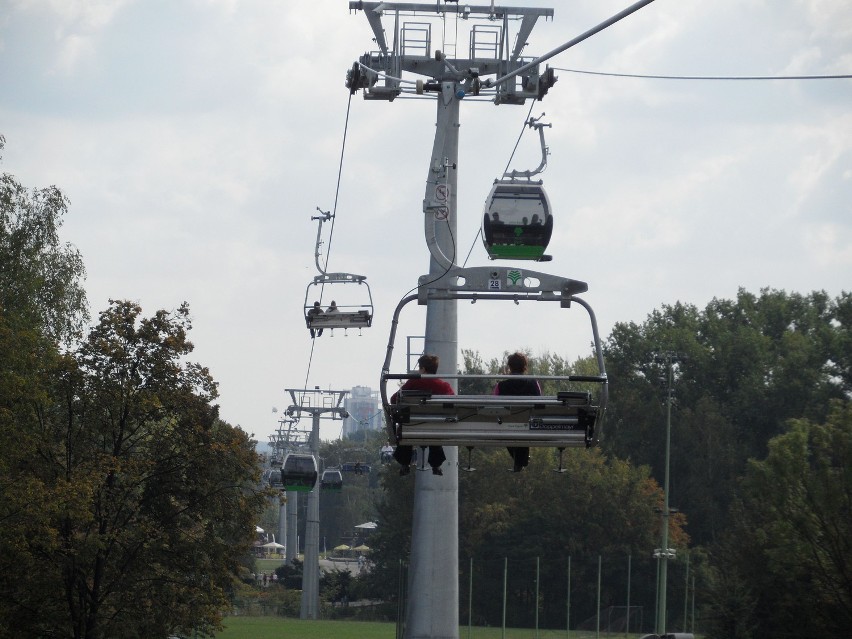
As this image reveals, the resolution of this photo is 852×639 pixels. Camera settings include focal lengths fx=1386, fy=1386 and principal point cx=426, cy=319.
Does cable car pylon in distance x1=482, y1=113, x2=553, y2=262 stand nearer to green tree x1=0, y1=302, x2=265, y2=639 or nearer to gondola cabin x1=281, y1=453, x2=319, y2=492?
green tree x1=0, y1=302, x2=265, y2=639

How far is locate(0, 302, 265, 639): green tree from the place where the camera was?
80.8 ft

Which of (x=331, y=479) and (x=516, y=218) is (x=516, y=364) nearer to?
(x=516, y=218)

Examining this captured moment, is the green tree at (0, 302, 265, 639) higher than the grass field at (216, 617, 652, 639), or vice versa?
the green tree at (0, 302, 265, 639)

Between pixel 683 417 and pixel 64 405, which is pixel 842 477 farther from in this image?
Answer: pixel 683 417

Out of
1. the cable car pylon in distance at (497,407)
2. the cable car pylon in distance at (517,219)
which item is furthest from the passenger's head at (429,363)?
the cable car pylon in distance at (517,219)

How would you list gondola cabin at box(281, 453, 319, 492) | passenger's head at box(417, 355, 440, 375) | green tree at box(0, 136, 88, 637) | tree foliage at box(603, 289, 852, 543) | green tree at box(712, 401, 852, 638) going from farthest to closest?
tree foliage at box(603, 289, 852, 543), gondola cabin at box(281, 453, 319, 492), green tree at box(712, 401, 852, 638), green tree at box(0, 136, 88, 637), passenger's head at box(417, 355, 440, 375)

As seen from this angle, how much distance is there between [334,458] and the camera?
149250mm

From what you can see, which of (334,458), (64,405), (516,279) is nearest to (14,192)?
(64,405)

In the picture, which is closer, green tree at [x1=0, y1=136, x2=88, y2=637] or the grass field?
green tree at [x1=0, y1=136, x2=88, y2=637]

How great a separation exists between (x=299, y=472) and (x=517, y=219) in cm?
3704

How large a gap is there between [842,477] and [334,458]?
11499 cm

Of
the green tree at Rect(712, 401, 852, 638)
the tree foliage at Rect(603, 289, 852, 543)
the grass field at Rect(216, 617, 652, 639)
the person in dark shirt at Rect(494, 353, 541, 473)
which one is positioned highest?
the tree foliage at Rect(603, 289, 852, 543)

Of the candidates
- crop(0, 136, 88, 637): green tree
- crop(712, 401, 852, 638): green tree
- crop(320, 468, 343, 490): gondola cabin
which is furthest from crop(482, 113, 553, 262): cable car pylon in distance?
crop(320, 468, 343, 490): gondola cabin

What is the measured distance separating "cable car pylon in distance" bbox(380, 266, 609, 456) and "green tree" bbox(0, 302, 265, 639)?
39.8 feet
